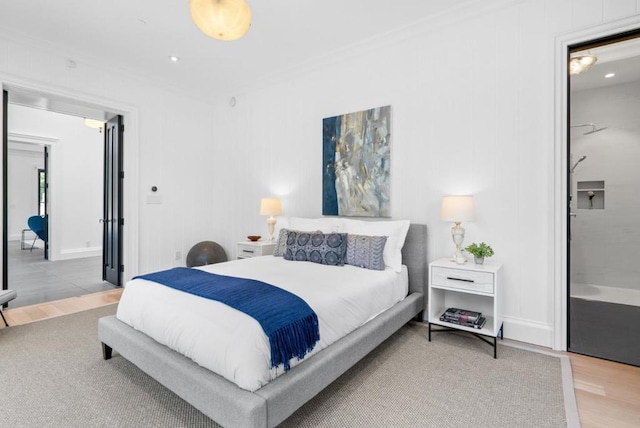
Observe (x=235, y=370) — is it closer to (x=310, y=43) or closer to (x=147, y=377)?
(x=147, y=377)

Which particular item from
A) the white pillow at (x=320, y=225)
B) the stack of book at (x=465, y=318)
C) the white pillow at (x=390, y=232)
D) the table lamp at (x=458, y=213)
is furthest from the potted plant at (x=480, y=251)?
the white pillow at (x=320, y=225)

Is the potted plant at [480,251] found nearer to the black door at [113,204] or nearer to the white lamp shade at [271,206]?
the white lamp shade at [271,206]

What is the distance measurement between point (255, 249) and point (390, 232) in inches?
69.8

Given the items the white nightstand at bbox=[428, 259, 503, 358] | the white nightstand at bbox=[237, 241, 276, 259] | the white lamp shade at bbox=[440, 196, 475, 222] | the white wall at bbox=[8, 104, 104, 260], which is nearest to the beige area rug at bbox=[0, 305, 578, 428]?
the white nightstand at bbox=[428, 259, 503, 358]

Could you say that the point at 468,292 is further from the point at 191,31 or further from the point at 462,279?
the point at 191,31

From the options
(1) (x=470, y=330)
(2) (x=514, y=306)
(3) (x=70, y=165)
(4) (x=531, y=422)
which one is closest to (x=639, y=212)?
(2) (x=514, y=306)

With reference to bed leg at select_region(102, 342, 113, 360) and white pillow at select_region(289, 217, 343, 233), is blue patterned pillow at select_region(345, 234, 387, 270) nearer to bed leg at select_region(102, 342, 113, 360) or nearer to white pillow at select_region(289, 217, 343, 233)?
white pillow at select_region(289, 217, 343, 233)

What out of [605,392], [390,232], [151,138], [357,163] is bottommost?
[605,392]

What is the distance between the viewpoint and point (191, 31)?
3.40 metres

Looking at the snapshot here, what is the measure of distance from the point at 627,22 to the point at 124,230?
18.4 feet

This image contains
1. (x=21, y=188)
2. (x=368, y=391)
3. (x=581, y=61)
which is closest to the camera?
(x=368, y=391)

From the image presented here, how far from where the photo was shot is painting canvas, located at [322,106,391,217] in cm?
351

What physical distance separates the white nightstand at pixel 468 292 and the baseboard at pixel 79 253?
7376 mm

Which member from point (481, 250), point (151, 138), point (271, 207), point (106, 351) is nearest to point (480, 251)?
point (481, 250)
